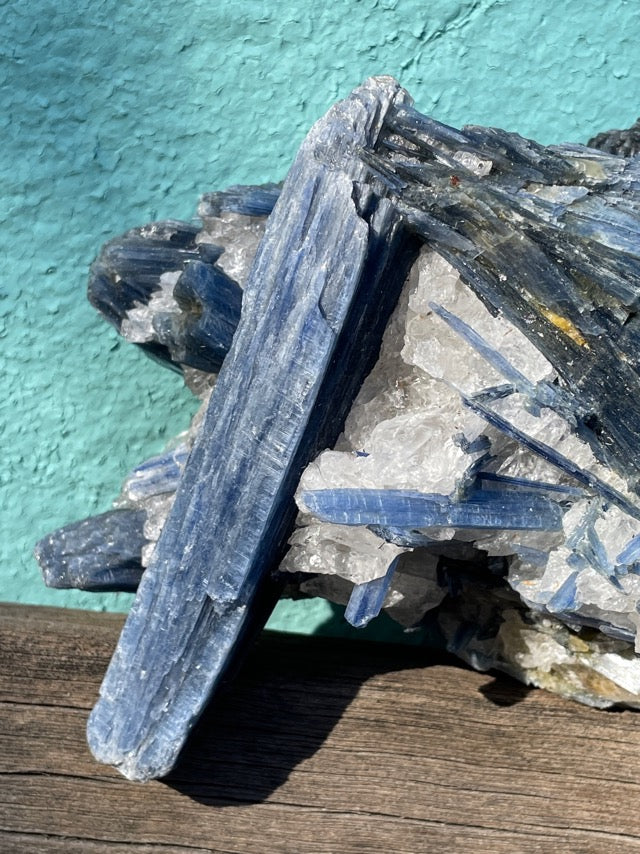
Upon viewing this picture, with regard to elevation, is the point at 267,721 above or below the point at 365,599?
below

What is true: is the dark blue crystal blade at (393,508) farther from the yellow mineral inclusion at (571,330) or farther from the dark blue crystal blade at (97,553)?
the dark blue crystal blade at (97,553)

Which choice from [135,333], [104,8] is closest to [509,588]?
[135,333]

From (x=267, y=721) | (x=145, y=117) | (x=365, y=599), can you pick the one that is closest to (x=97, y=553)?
(x=267, y=721)

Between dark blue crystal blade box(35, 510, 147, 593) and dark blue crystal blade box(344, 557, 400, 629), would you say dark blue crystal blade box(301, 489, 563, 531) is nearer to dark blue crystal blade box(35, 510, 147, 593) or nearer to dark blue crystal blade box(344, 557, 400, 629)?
dark blue crystal blade box(344, 557, 400, 629)

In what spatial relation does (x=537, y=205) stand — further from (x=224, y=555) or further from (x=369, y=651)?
(x=369, y=651)

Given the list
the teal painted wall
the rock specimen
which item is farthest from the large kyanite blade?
the teal painted wall

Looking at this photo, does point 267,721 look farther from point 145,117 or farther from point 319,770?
point 145,117

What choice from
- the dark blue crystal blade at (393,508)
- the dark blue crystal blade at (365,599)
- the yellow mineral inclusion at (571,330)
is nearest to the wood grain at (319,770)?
the dark blue crystal blade at (365,599)
